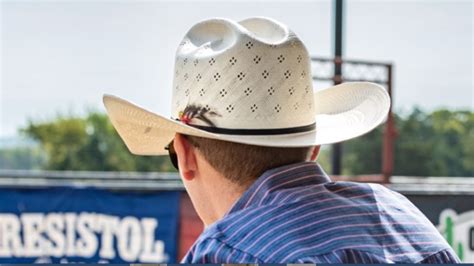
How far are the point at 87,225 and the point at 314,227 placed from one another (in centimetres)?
515

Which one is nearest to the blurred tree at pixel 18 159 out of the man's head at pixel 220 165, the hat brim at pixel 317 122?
the hat brim at pixel 317 122

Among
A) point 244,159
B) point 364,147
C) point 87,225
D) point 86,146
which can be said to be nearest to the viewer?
point 244,159

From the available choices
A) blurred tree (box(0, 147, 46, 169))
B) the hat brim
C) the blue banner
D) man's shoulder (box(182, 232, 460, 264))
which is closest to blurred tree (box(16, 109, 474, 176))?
blurred tree (box(0, 147, 46, 169))

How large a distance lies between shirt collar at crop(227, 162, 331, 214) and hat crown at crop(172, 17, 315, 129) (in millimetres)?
90

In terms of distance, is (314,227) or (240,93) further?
(240,93)

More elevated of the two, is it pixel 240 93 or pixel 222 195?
pixel 240 93

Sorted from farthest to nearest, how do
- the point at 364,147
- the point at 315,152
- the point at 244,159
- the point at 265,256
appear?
the point at 364,147
the point at 315,152
the point at 244,159
the point at 265,256

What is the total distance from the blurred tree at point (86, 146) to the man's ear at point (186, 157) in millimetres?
20737

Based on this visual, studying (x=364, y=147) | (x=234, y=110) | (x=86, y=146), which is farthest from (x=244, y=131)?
(x=86, y=146)

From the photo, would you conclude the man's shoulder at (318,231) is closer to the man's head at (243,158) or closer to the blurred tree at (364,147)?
the man's head at (243,158)

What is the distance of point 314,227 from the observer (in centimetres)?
93

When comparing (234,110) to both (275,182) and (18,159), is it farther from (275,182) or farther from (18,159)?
(18,159)

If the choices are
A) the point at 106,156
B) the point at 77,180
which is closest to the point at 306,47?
the point at 77,180

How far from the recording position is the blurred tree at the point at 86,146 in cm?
2391
